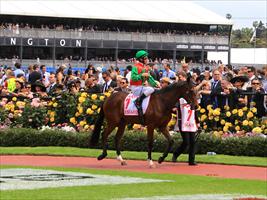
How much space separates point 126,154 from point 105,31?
5058 centimetres

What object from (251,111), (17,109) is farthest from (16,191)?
(17,109)

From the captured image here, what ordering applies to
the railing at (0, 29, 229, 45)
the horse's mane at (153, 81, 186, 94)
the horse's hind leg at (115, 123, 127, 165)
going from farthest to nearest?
the railing at (0, 29, 229, 45)
the horse's hind leg at (115, 123, 127, 165)
the horse's mane at (153, 81, 186, 94)

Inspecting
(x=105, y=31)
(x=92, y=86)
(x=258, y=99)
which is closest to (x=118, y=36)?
(x=105, y=31)

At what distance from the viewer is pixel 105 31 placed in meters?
70.0

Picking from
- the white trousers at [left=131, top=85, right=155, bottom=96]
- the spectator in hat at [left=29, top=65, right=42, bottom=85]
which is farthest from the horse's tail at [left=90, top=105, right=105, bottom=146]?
the spectator in hat at [left=29, top=65, right=42, bottom=85]

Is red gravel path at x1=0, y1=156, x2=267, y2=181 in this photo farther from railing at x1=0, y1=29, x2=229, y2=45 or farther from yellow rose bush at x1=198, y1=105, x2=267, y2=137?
railing at x1=0, y1=29, x2=229, y2=45

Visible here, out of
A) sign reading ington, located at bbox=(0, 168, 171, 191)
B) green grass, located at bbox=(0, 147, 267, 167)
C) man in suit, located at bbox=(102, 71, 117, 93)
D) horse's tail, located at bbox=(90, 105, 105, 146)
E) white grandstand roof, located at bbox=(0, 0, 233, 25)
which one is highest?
white grandstand roof, located at bbox=(0, 0, 233, 25)

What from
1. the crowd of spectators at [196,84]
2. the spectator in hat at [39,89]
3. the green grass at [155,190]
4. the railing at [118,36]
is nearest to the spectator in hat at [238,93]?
the crowd of spectators at [196,84]

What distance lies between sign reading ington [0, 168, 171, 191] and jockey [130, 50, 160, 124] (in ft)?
8.82

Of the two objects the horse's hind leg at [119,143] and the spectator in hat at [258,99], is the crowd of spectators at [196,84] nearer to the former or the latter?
the spectator in hat at [258,99]

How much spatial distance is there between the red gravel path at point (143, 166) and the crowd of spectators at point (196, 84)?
5.49ft

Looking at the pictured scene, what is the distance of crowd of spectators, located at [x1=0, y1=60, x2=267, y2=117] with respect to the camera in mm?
21094

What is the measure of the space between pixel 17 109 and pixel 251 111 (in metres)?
6.98

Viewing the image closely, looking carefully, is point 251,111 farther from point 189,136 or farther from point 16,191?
point 16,191
